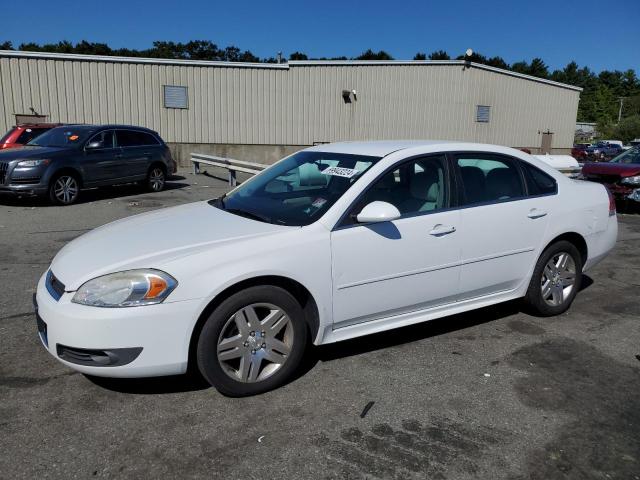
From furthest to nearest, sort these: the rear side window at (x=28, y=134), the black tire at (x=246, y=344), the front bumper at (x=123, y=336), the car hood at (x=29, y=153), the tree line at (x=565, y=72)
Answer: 1. the tree line at (x=565, y=72)
2. the rear side window at (x=28, y=134)
3. the car hood at (x=29, y=153)
4. the black tire at (x=246, y=344)
5. the front bumper at (x=123, y=336)

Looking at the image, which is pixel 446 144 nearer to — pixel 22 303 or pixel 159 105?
pixel 22 303

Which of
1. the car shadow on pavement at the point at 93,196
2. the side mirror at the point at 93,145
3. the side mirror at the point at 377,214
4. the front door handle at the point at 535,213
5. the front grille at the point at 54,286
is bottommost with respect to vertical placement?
the car shadow on pavement at the point at 93,196

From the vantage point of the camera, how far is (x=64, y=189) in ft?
36.7

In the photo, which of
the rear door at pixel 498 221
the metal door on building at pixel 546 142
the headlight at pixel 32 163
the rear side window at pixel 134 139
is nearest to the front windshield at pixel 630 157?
the rear door at pixel 498 221

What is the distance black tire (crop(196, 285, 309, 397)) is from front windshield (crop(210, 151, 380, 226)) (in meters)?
0.57

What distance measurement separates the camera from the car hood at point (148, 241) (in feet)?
10.6

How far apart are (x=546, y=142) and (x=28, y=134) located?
26370 millimetres

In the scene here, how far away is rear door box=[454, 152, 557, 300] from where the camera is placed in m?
4.23

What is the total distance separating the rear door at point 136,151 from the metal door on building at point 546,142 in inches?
934

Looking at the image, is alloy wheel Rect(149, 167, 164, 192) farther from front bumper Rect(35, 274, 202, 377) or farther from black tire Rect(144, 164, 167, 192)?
front bumper Rect(35, 274, 202, 377)

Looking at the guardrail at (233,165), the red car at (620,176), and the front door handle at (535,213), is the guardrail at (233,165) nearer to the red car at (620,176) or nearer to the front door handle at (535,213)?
the red car at (620,176)

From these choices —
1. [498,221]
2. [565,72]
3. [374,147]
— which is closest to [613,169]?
[498,221]

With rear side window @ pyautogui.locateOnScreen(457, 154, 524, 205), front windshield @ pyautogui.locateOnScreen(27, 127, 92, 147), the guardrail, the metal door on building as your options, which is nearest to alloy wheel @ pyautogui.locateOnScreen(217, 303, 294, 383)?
rear side window @ pyautogui.locateOnScreen(457, 154, 524, 205)

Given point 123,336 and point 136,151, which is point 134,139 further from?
point 123,336
